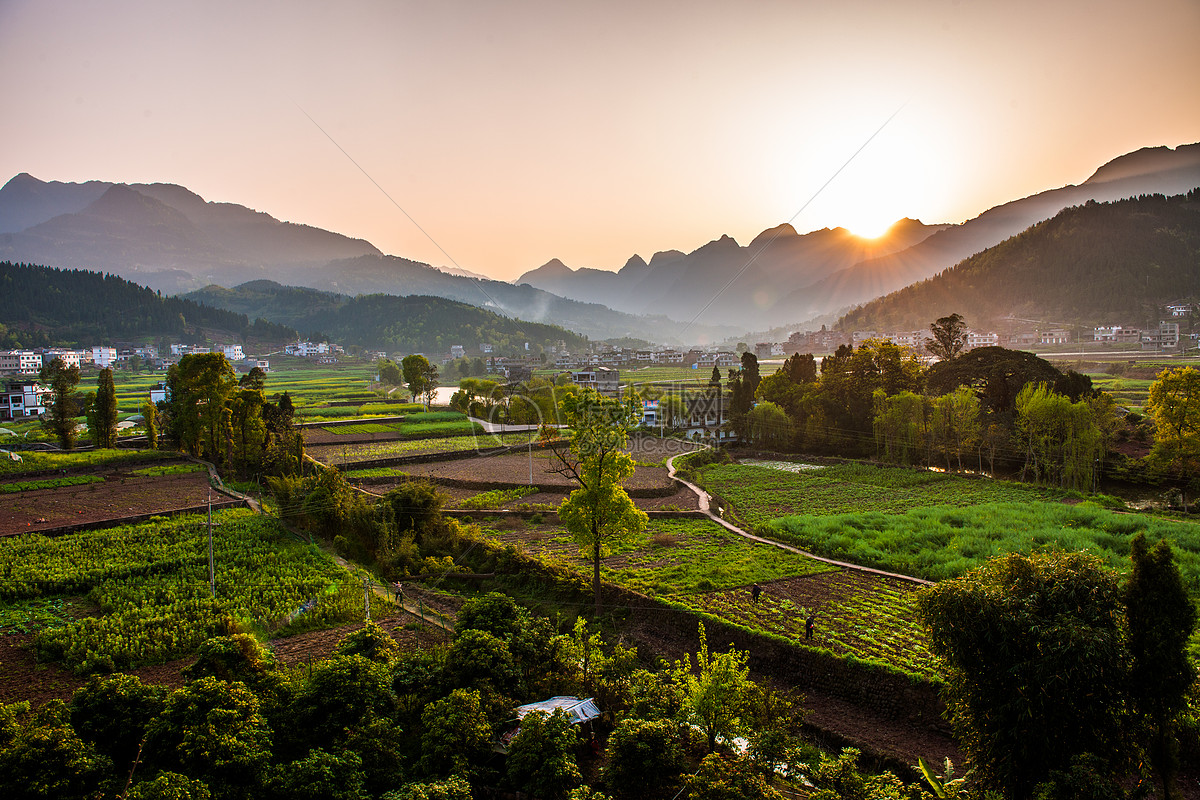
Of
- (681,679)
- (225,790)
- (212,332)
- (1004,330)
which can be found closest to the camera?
(225,790)

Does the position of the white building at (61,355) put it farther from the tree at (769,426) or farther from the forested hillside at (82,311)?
the tree at (769,426)

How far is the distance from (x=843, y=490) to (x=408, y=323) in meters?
131

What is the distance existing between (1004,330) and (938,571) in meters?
102

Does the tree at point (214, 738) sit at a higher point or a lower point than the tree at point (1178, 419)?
lower

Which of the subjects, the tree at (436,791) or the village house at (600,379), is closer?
the tree at (436,791)

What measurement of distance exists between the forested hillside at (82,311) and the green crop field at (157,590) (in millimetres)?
92818

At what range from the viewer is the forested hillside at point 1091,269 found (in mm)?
88688

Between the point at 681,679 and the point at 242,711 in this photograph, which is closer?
the point at 242,711

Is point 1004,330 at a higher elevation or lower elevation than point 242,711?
higher

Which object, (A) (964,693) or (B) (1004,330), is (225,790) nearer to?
(A) (964,693)

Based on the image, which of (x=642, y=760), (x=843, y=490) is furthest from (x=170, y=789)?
(x=843, y=490)

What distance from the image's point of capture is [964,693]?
9789 millimetres

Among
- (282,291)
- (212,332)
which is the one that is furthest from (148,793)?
(282,291)

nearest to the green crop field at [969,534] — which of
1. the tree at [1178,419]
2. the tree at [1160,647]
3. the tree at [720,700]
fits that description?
the tree at [1178,419]
